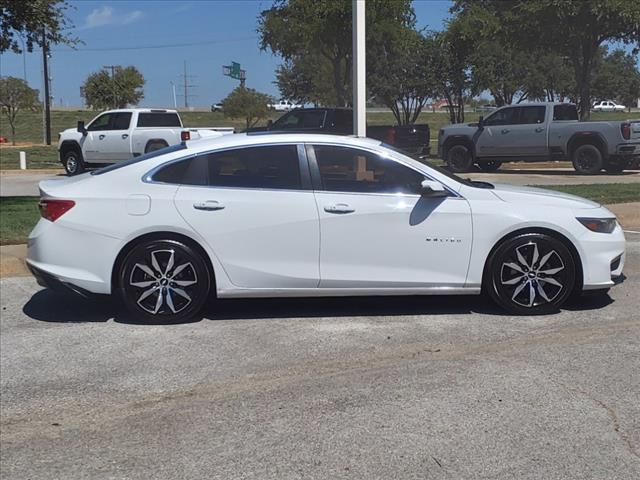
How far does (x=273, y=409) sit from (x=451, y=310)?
248cm

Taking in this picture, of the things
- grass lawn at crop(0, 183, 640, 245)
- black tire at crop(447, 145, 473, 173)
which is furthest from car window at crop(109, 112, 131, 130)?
black tire at crop(447, 145, 473, 173)

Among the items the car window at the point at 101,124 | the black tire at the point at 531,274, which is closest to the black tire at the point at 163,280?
the black tire at the point at 531,274

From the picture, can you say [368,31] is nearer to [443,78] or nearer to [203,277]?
[443,78]

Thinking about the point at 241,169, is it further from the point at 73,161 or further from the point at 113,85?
the point at 113,85

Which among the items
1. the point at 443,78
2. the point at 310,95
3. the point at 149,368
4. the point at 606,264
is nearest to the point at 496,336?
the point at 606,264

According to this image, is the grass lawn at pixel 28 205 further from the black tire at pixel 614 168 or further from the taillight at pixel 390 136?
the taillight at pixel 390 136

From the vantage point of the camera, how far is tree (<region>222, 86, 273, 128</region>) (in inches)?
1786

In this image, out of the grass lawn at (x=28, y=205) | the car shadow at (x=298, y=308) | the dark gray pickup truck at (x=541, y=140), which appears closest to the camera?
the car shadow at (x=298, y=308)

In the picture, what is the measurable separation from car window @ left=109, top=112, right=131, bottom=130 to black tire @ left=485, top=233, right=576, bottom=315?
1790cm

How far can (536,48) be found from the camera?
1030 inches

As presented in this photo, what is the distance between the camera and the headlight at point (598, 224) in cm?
597

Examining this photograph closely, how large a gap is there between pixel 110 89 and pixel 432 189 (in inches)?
1935

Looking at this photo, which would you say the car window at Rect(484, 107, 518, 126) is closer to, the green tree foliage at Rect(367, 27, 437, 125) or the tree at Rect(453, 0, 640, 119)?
the tree at Rect(453, 0, 640, 119)

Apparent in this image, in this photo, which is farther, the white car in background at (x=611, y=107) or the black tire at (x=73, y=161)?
the white car in background at (x=611, y=107)
